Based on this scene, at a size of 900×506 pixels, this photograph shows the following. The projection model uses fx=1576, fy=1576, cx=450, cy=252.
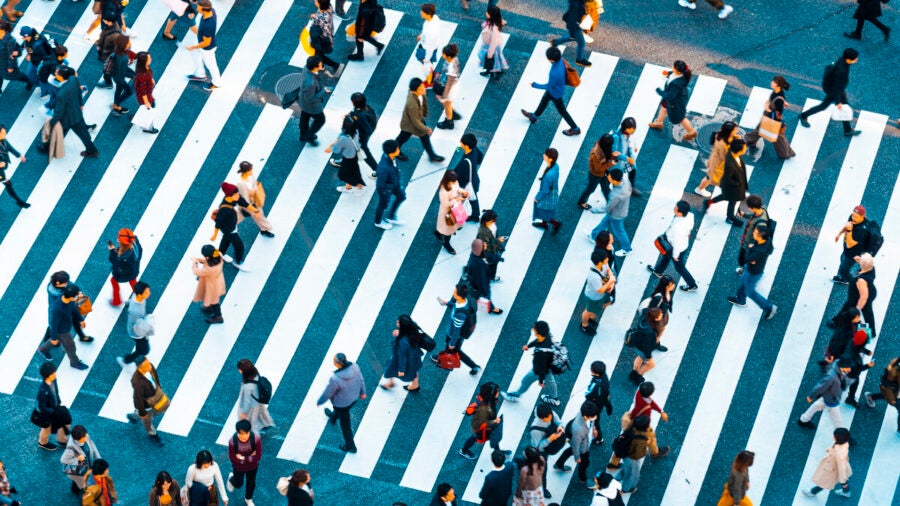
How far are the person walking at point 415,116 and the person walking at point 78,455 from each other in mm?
7022

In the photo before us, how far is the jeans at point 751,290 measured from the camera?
2356 centimetres

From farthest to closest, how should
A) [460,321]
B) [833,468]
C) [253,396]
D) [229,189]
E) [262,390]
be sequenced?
[229,189]
[460,321]
[253,396]
[262,390]
[833,468]

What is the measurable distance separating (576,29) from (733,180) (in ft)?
13.8

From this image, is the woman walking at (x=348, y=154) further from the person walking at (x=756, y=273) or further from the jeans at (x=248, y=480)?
the person walking at (x=756, y=273)

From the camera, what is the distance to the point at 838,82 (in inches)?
1008

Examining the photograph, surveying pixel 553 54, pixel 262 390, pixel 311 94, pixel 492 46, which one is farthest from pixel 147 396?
pixel 492 46

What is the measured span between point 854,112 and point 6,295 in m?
14.2

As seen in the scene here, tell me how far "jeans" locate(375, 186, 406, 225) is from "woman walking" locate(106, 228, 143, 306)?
12.2ft

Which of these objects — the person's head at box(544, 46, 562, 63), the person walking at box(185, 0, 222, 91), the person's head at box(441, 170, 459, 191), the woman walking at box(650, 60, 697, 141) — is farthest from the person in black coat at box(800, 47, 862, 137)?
the person walking at box(185, 0, 222, 91)

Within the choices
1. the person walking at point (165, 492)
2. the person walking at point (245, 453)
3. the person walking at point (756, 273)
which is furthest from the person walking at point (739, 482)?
the person walking at point (165, 492)

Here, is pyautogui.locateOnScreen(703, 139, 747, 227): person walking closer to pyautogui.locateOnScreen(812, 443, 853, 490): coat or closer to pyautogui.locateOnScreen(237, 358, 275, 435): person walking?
pyautogui.locateOnScreen(812, 443, 853, 490): coat

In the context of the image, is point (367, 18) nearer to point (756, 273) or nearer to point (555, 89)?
point (555, 89)

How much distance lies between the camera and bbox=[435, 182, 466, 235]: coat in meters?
23.8

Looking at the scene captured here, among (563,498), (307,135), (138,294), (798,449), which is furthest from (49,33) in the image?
(798,449)
